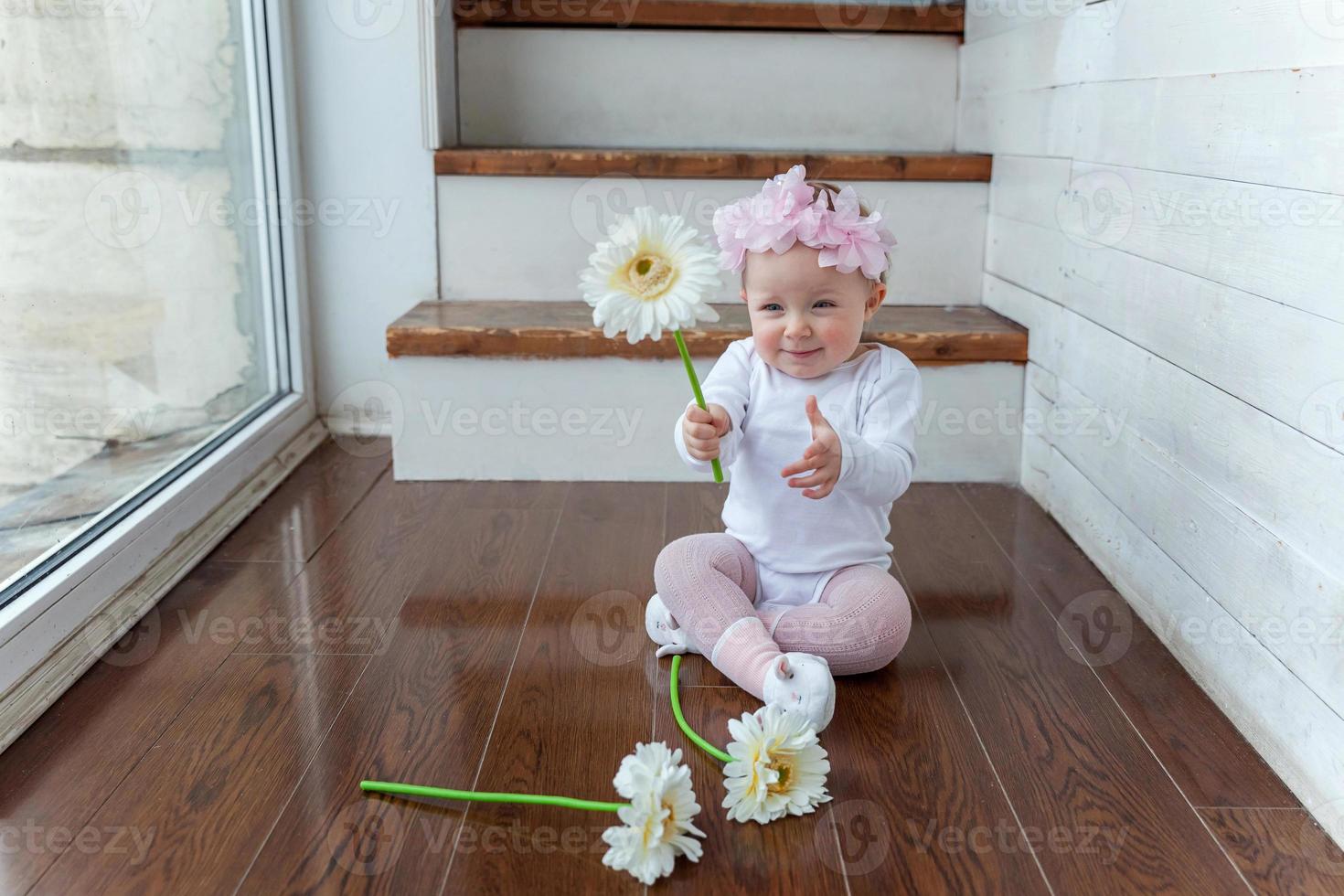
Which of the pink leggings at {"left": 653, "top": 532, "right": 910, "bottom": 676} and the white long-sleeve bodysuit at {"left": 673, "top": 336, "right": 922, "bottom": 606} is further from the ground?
the white long-sleeve bodysuit at {"left": 673, "top": 336, "right": 922, "bottom": 606}

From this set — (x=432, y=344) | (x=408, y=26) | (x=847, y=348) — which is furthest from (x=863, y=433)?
(x=408, y=26)

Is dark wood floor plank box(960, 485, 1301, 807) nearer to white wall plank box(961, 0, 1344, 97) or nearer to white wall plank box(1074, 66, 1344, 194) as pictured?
white wall plank box(1074, 66, 1344, 194)

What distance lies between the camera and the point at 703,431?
1271mm

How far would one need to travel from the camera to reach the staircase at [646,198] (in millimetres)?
1921

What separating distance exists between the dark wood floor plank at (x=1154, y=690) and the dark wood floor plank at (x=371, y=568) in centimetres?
76

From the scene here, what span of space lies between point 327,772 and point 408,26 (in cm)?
144

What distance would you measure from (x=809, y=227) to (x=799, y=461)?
25cm

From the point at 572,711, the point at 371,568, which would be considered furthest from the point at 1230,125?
the point at 371,568

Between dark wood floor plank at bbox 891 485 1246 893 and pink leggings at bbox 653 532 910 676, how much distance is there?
112 millimetres

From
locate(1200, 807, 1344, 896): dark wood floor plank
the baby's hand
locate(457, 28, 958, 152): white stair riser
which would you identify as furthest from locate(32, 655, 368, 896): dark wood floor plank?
locate(457, 28, 958, 152): white stair riser

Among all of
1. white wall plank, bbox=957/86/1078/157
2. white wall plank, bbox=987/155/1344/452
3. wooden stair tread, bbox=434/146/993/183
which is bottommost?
white wall plank, bbox=987/155/1344/452

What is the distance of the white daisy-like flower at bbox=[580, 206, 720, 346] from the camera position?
106 cm

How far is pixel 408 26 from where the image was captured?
209 centimetres

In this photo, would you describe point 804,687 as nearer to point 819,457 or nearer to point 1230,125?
point 819,457
